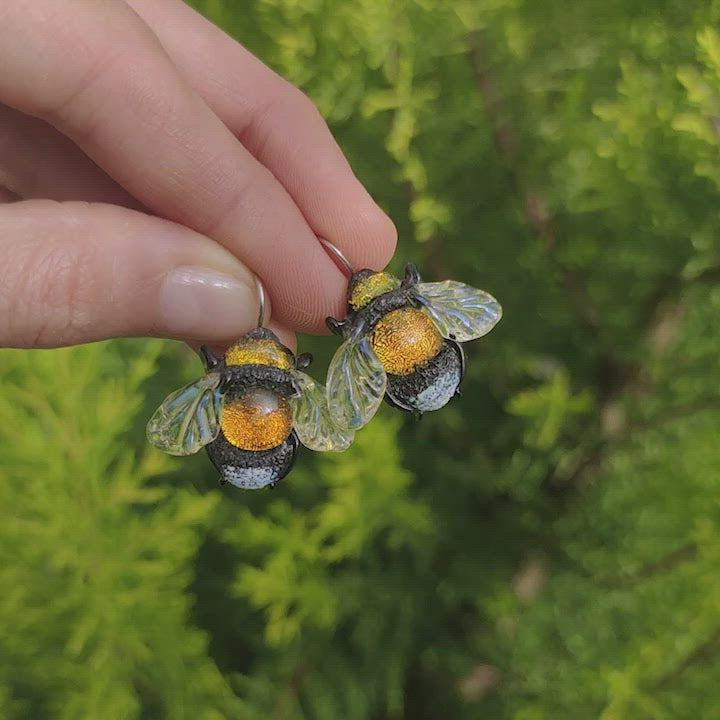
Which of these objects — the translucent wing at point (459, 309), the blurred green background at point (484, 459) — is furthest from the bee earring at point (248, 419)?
the blurred green background at point (484, 459)

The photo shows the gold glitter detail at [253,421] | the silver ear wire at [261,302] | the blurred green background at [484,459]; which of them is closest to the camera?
the gold glitter detail at [253,421]

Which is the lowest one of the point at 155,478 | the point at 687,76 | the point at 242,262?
the point at 155,478

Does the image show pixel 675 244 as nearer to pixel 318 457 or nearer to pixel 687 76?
pixel 687 76

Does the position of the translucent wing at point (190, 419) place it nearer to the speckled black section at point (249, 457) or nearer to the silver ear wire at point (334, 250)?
the speckled black section at point (249, 457)

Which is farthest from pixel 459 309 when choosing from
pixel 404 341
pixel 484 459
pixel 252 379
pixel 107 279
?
pixel 484 459

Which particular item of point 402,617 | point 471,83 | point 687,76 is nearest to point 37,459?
point 402,617

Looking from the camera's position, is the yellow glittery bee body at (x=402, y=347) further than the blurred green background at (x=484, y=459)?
No

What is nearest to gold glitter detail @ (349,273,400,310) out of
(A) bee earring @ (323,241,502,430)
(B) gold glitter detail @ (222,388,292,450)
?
(A) bee earring @ (323,241,502,430)

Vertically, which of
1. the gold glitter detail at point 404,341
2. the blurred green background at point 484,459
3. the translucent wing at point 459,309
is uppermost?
the translucent wing at point 459,309
